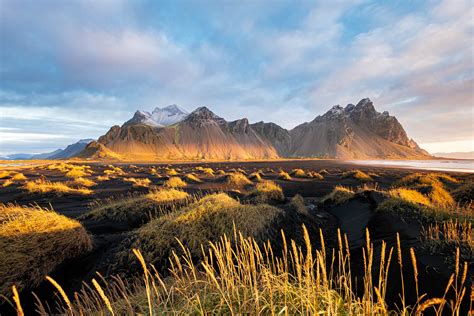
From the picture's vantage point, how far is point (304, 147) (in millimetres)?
191750

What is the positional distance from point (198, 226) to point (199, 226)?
4cm

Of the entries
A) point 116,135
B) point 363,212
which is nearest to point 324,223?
point 363,212

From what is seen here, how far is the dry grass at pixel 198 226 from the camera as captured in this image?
645cm

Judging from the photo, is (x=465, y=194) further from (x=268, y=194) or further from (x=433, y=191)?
(x=268, y=194)

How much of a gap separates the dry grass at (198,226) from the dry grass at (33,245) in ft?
5.67

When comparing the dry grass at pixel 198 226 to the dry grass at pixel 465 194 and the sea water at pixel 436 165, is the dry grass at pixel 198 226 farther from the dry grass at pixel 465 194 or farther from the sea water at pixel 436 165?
the sea water at pixel 436 165

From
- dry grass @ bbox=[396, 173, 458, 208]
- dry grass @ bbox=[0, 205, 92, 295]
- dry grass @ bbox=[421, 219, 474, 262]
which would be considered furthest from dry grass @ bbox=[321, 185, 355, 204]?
dry grass @ bbox=[0, 205, 92, 295]

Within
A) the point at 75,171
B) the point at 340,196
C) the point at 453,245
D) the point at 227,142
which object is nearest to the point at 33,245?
the point at 453,245

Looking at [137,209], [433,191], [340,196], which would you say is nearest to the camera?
[137,209]

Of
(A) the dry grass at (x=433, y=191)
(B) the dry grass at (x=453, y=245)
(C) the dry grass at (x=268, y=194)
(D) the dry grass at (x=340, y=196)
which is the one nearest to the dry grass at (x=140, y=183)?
(C) the dry grass at (x=268, y=194)

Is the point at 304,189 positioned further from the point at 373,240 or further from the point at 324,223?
the point at 373,240

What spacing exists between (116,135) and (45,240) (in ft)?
527

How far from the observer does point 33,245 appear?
18.7ft

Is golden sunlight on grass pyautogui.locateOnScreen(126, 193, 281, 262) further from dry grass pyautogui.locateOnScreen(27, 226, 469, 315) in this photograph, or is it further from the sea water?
the sea water
